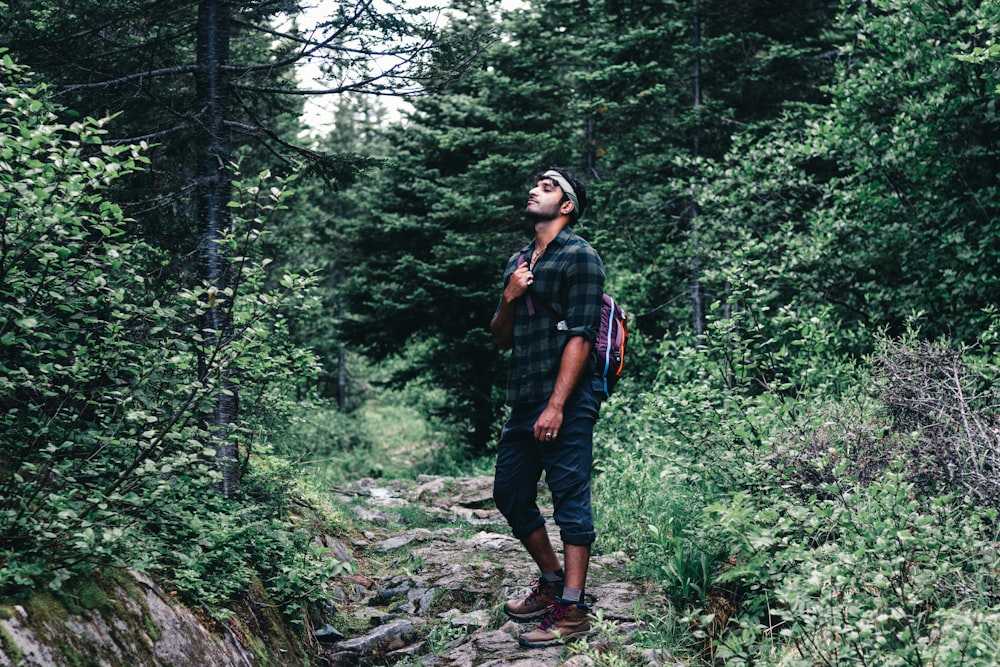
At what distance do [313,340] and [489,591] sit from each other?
13.3 m

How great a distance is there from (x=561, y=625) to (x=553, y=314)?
6.01 feet

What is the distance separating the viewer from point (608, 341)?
4547 mm

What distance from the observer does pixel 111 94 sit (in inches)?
271

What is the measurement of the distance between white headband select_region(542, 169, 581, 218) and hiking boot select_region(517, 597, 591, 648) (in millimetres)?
2412

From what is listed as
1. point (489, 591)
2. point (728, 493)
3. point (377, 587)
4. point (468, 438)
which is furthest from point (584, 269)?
point (468, 438)

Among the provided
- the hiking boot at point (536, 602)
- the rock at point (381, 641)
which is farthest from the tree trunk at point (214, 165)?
the hiking boot at point (536, 602)

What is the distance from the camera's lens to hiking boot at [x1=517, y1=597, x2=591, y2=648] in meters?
4.22

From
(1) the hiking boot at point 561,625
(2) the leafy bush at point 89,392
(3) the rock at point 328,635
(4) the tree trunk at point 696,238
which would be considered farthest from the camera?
(4) the tree trunk at point 696,238

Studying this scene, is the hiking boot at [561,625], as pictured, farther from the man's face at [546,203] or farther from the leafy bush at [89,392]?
the man's face at [546,203]

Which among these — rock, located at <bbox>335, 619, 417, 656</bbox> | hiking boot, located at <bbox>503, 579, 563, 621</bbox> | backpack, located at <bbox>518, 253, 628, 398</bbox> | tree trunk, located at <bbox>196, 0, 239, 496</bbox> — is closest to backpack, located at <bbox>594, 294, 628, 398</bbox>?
backpack, located at <bbox>518, 253, 628, 398</bbox>

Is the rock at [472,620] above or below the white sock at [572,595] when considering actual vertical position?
below

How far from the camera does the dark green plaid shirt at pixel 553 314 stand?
14.3ft

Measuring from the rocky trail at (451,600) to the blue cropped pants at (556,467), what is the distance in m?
0.63

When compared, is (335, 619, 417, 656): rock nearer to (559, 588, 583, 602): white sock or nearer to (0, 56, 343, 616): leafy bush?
(0, 56, 343, 616): leafy bush
